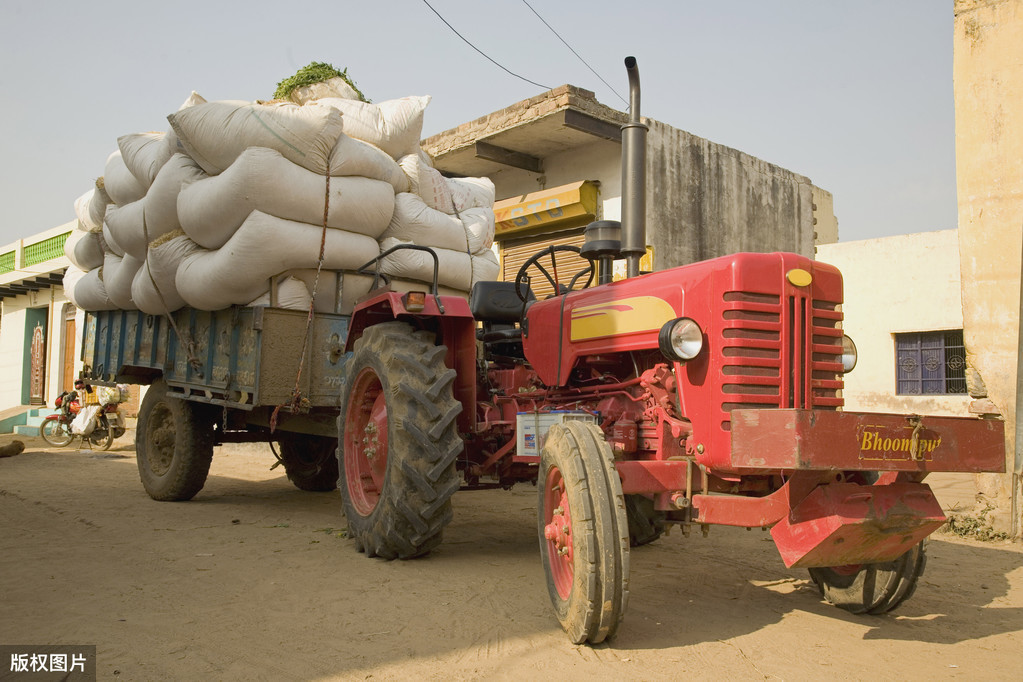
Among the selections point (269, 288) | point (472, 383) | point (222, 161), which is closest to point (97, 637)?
point (472, 383)

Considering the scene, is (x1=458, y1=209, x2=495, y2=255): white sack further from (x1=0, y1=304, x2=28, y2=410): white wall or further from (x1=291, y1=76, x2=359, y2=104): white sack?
(x1=0, y1=304, x2=28, y2=410): white wall

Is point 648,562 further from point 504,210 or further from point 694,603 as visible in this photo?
point 504,210

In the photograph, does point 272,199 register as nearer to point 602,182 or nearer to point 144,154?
point 144,154

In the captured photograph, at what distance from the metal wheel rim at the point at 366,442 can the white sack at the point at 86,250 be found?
14.1 feet

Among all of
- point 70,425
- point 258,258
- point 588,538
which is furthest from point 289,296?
point 70,425

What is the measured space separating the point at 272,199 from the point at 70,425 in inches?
419

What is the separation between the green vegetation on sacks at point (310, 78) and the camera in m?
6.96

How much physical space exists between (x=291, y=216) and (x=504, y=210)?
7.16 m

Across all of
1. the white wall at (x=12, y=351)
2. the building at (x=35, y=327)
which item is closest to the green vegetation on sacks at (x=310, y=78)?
the building at (x=35, y=327)

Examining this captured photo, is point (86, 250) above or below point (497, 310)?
above

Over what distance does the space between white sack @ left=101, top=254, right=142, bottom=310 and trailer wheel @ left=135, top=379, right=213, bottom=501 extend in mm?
788

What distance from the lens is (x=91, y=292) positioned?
25.6 feet

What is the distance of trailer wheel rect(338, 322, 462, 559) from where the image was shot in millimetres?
4203

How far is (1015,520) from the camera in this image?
5.53m
